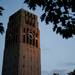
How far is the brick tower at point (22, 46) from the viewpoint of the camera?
193 feet

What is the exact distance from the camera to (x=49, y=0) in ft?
24.4

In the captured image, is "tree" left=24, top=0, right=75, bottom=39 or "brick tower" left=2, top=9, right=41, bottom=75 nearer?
"tree" left=24, top=0, right=75, bottom=39

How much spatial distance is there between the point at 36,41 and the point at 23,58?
766cm

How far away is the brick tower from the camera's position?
5880cm

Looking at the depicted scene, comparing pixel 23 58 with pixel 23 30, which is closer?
pixel 23 58

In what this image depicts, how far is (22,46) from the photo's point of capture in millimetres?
60000

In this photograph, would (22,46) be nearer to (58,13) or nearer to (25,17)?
(25,17)

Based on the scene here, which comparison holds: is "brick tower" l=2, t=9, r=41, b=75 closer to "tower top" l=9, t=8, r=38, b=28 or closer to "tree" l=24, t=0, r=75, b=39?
"tower top" l=9, t=8, r=38, b=28

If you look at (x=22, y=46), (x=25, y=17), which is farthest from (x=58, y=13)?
(x=25, y=17)

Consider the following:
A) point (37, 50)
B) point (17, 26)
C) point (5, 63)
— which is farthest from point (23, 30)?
point (5, 63)

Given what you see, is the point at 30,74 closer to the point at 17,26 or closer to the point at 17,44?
the point at 17,44

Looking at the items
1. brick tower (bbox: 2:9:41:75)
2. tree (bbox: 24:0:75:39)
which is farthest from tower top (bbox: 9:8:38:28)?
tree (bbox: 24:0:75:39)

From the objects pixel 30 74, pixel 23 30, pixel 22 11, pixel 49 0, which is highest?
pixel 22 11

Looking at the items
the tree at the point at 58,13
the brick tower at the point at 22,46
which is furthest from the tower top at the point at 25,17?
the tree at the point at 58,13
